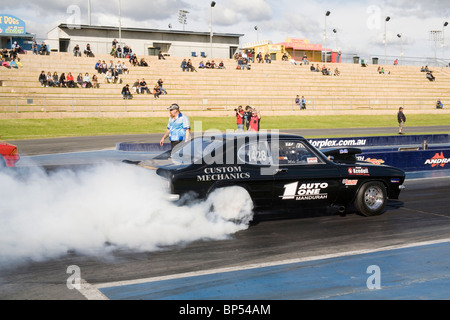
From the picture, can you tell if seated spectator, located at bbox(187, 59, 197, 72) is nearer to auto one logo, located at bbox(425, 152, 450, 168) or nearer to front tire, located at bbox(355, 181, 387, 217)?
auto one logo, located at bbox(425, 152, 450, 168)

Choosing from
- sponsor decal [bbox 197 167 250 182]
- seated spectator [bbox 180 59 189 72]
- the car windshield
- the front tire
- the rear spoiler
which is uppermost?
seated spectator [bbox 180 59 189 72]

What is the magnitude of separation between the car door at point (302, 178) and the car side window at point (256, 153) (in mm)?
206

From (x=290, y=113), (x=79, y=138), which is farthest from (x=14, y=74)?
→ (x=290, y=113)

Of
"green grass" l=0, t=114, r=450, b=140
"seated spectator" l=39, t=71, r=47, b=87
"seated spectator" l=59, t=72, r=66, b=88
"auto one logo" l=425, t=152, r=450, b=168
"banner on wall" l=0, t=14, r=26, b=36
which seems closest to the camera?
"auto one logo" l=425, t=152, r=450, b=168

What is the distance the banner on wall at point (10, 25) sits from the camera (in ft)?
134

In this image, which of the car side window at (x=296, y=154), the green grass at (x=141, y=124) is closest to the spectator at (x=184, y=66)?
the green grass at (x=141, y=124)

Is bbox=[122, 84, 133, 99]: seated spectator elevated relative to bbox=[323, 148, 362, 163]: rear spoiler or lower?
elevated

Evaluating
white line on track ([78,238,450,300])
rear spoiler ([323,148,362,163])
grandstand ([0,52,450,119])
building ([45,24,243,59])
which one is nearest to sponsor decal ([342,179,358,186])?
rear spoiler ([323,148,362,163])

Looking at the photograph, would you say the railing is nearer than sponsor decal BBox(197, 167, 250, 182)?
No

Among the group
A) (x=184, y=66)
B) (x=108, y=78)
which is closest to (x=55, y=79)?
(x=108, y=78)

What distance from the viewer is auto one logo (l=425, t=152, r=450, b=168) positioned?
14.7 metres

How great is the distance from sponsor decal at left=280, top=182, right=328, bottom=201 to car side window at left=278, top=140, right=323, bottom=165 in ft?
1.18

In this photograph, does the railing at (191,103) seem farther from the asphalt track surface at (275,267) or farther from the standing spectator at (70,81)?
the asphalt track surface at (275,267)
